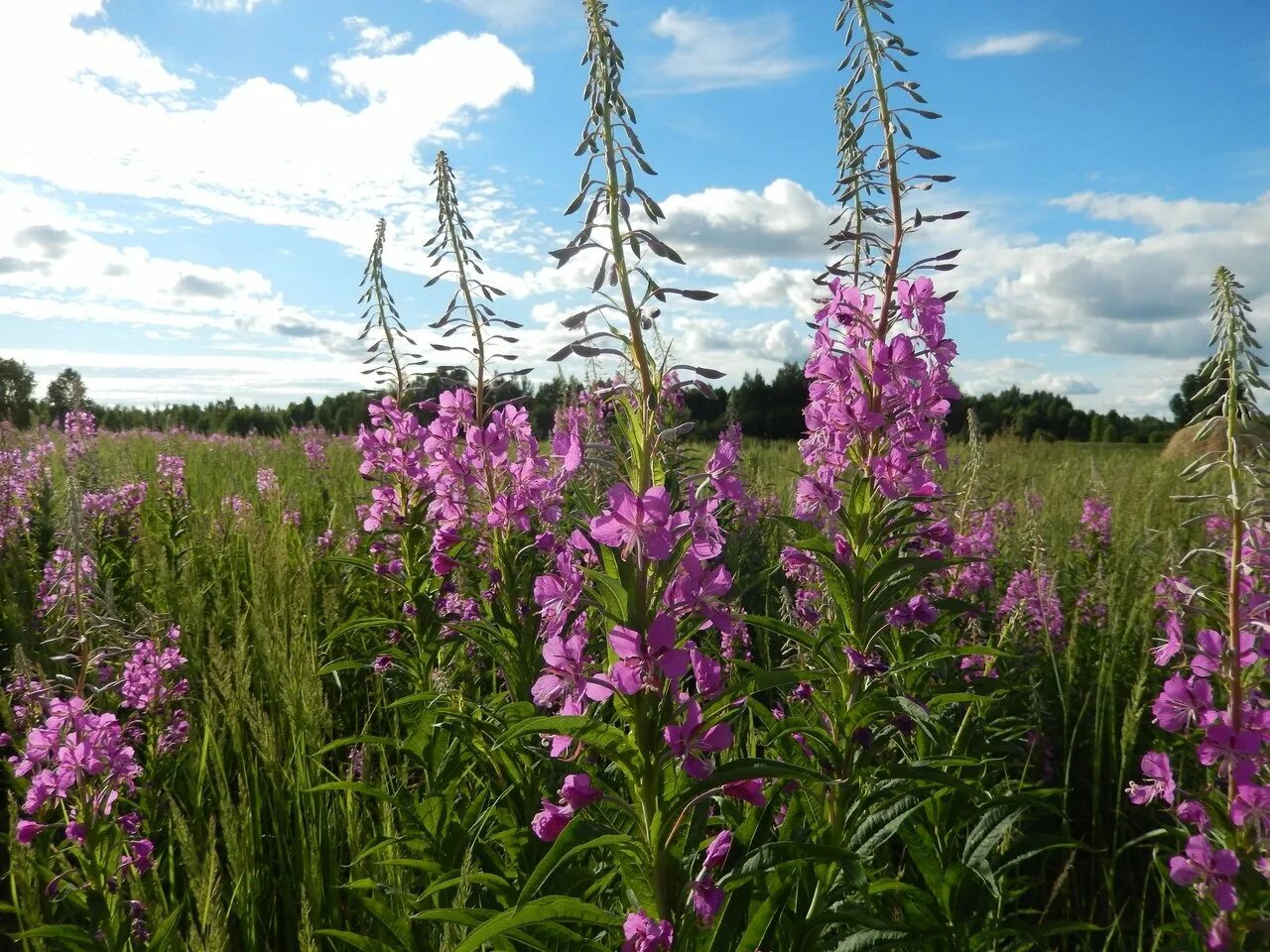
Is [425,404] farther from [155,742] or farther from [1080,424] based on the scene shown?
[1080,424]

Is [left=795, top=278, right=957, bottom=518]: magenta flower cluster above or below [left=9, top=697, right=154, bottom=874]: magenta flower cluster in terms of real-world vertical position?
above

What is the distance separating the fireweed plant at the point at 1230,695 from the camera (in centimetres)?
201

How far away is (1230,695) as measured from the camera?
2102mm

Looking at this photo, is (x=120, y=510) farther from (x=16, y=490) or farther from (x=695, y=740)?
(x=695, y=740)

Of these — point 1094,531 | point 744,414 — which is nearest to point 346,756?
point 1094,531

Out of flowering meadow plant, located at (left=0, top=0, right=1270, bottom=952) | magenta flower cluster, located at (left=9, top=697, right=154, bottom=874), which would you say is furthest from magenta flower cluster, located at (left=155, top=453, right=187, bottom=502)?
magenta flower cluster, located at (left=9, top=697, right=154, bottom=874)

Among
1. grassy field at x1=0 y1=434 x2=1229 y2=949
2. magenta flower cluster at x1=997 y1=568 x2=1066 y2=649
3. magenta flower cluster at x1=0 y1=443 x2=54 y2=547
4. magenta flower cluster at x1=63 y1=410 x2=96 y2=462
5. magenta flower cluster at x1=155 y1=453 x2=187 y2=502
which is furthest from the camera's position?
magenta flower cluster at x1=63 y1=410 x2=96 y2=462

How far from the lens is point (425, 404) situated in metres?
3.11

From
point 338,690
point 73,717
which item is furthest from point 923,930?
point 338,690

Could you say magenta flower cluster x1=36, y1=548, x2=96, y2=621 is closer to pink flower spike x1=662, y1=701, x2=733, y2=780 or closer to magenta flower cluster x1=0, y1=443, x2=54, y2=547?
pink flower spike x1=662, y1=701, x2=733, y2=780

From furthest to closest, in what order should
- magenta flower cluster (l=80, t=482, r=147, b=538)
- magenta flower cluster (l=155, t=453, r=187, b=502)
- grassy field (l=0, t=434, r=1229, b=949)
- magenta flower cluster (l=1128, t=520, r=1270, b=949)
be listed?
magenta flower cluster (l=155, t=453, r=187, b=502), magenta flower cluster (l=80, t=482, r=147, b=538), grassy field (l=0, t=434, r=1229, b=949), magenta flower cluster (l=1128, t=520, r=1270, b=949)

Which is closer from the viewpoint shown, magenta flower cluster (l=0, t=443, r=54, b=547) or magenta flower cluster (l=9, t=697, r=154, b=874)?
magenta flower cluster (l=9, t=697, r=154, b=874)

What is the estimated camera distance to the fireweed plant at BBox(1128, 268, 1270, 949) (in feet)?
6.58

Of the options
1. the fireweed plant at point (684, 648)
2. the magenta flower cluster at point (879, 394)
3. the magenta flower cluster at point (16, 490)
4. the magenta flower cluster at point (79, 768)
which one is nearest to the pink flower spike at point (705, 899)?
the fireweed plant at point (684, 648)
